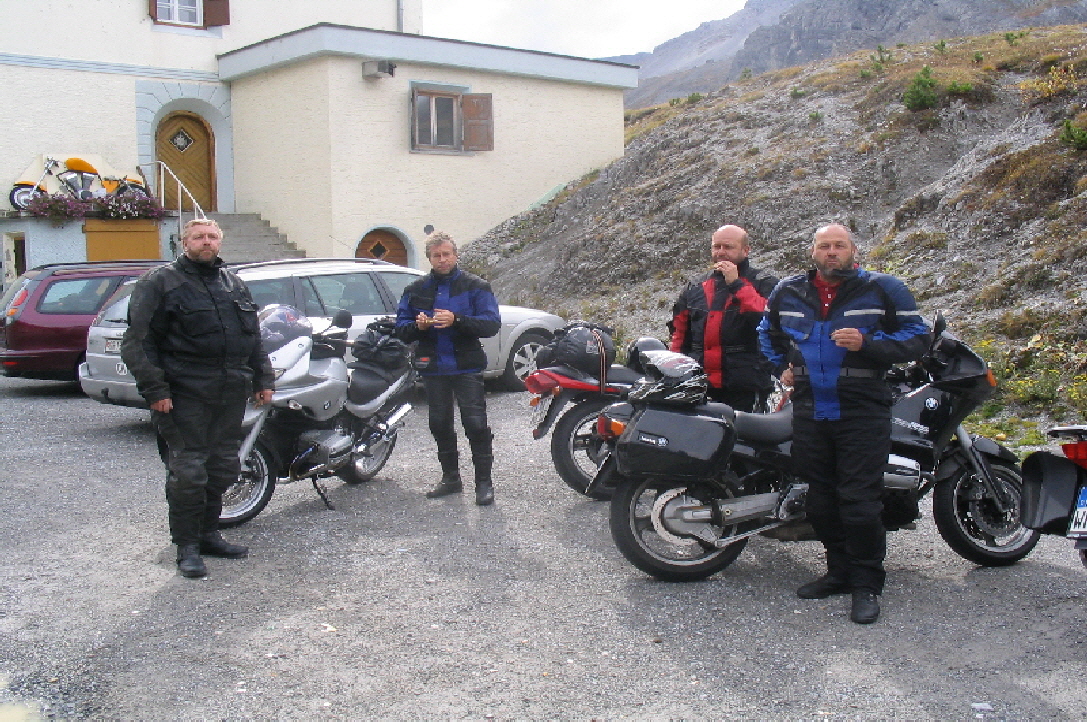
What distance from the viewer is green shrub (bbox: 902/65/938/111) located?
18.0 meters

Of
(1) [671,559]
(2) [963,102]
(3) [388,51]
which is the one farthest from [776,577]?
(3) [388,51]

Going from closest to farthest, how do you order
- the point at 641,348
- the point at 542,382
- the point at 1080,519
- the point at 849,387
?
the point at 1080,519 → the point at 849,387 → the point at 641,348 → the point at 542,382

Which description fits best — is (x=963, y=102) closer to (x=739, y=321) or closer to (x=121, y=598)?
(x=739, y=321)

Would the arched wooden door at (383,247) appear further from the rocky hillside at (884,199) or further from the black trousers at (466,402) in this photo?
the black trousers at (466,402)

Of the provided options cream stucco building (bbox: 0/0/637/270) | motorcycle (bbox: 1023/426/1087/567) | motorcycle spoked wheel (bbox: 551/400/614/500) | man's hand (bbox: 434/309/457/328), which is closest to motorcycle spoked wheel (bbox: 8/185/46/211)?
cream stucco building (bbox: 0/0/637/270)

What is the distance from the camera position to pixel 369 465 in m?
7.33

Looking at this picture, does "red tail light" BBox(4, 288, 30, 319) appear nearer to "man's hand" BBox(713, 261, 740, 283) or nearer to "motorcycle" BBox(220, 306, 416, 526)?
"motorcycle" BBox(220, 306, 416, 526)

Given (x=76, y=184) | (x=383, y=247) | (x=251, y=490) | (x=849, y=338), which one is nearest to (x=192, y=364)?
(x=251, y=490)

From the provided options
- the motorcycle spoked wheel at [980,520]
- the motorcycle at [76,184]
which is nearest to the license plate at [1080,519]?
the motorcycle spoked wheel at [980,520]

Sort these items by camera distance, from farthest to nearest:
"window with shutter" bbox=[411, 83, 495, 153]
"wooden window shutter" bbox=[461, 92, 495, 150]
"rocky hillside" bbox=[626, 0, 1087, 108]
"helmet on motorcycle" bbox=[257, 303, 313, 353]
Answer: "rocky hillside" bbox=[626, 0, 1087, 108]
"wooden window shutter" bbox=[461, 92, 495, 150]
"window with shutter" bbox=[411, 83, 495, 153]
"helmet on motorcycle" bbox=[257, 303, 313, 353]

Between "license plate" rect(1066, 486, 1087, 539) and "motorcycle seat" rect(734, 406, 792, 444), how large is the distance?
1423 millimetres

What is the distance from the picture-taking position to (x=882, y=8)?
100375 mm

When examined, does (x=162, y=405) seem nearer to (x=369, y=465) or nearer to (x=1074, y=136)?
(x=369, y=465)

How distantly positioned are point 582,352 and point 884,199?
1095 cm
